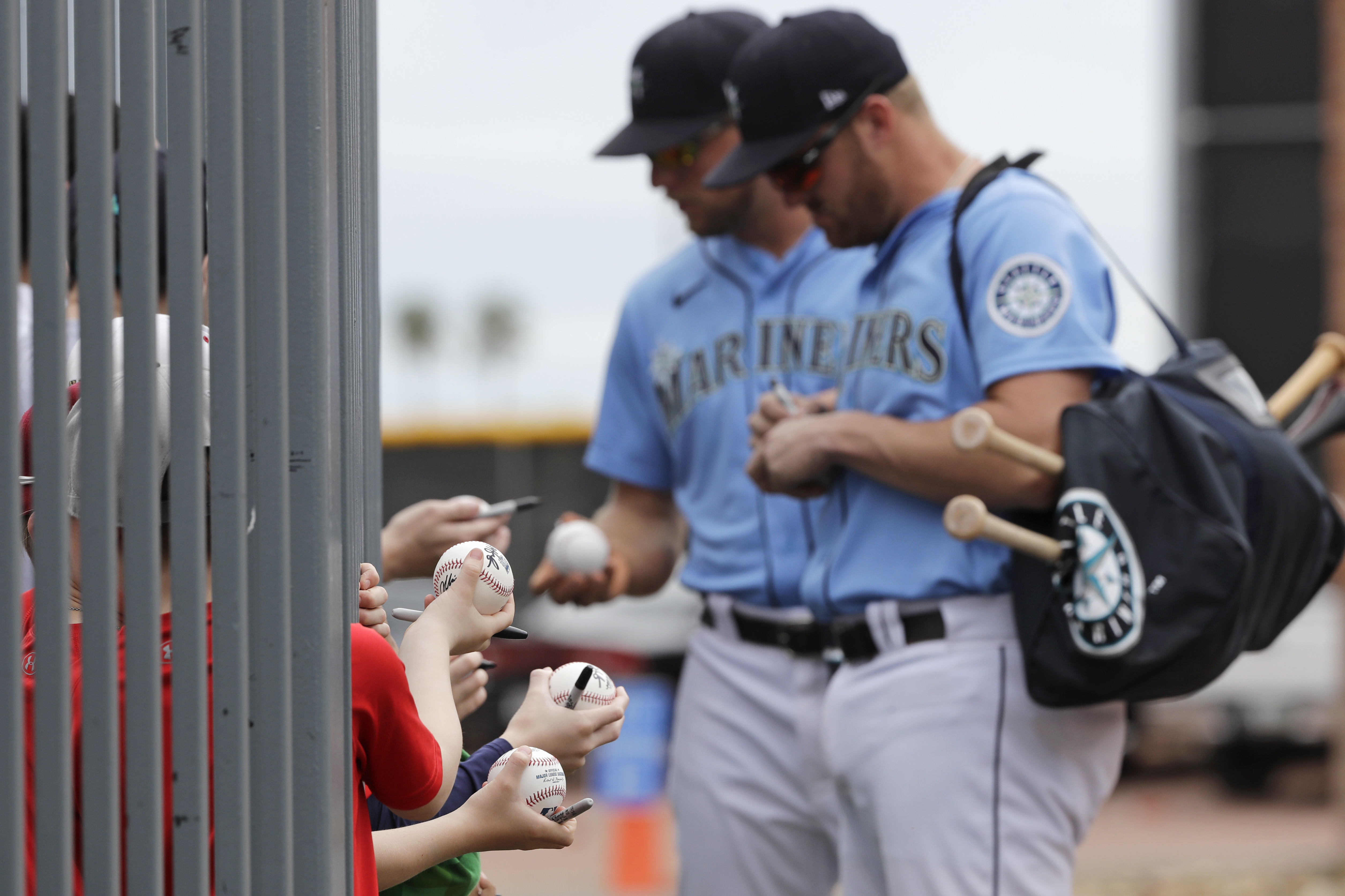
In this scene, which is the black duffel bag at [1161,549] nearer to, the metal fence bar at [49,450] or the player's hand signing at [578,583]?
the player's hand signing at [578,583]

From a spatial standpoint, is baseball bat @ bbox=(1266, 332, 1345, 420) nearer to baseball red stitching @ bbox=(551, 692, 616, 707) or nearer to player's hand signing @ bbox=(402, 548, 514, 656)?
baseball red stitching @ bbox=(551, 692, 616, 707)

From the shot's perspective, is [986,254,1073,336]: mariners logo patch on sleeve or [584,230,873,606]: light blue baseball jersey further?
[584,230,873,606]: light blue baseball jersey

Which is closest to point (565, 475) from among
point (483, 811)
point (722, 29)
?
point (722, 29)

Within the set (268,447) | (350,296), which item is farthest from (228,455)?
(350,296)

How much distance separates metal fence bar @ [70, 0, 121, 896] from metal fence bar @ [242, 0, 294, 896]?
12 centimetres

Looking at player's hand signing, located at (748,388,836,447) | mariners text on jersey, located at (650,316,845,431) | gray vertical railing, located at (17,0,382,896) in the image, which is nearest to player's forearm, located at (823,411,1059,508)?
player's hand signing, located at (748,388,836,447)

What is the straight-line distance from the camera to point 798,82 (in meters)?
2.74

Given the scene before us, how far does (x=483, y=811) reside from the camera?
1588 millimetres

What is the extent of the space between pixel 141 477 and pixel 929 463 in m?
1.48

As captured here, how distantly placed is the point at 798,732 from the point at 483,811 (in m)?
1.31

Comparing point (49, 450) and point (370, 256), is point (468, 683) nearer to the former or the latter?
point (370, 256)

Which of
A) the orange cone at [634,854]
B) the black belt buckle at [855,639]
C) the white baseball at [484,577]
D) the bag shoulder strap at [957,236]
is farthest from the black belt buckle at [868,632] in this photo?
the orange cone at [634,854]

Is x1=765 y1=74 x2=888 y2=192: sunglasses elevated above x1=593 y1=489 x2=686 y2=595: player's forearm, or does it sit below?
above

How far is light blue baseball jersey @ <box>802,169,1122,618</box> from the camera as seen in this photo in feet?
8.29
